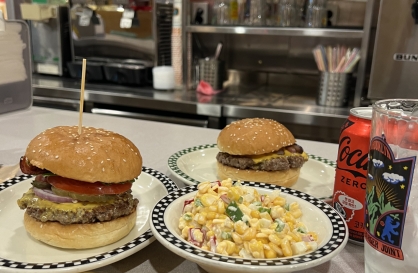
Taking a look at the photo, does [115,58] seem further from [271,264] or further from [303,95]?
[271,264]

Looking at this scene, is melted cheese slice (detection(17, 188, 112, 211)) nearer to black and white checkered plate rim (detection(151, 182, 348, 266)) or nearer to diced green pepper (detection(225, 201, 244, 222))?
black and white checkered plate rim (detection(151, 182, 348, 266))

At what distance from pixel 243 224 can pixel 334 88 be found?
7.91 feet

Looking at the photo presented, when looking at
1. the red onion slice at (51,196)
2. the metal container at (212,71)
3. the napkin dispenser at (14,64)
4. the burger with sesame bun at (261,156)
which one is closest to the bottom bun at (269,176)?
the burger with sesame bun at (261,156)

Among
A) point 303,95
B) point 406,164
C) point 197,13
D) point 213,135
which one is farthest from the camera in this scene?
point 197,13

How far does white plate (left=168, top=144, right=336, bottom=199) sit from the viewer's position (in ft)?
4.61

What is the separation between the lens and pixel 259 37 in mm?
3881

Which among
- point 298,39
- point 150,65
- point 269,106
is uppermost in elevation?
point 298,39

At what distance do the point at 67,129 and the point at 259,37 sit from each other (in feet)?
9.98

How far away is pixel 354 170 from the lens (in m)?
0.95

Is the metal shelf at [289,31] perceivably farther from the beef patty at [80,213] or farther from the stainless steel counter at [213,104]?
the beef patty at [80,213]

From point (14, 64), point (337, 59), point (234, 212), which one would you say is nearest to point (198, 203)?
point (234, 212)

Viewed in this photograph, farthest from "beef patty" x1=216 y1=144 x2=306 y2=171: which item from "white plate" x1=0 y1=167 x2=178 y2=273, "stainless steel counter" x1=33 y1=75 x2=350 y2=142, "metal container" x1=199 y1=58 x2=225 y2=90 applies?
"metal container" x1=199 y1=58 x2=225 y2=90

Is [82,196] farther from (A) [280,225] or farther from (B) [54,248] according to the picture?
(A) [280,225]

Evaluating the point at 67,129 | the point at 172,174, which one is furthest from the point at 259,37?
the point at 67,129
